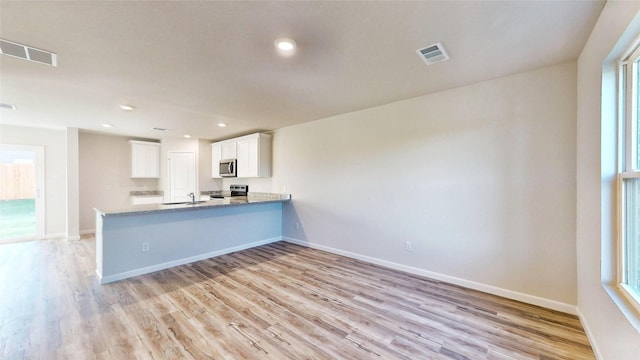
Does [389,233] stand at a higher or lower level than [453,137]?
lower

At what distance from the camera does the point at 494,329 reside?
7.14 feet

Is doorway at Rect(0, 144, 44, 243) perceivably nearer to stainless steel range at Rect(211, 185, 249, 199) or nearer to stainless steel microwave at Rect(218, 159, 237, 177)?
stainless steel range at Rect(211, 185, 249, 199)

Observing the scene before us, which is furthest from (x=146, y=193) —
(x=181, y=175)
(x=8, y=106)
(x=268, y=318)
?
(x=268, y=318)

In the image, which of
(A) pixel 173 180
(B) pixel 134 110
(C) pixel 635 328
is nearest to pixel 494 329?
(C) pixel 635 328

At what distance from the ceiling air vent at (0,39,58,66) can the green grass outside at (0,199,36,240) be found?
4.82 m

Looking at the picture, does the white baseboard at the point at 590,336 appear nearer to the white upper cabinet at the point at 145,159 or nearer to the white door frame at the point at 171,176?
the white door frame at the point at 171,176

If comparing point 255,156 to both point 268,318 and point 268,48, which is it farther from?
point 268,318

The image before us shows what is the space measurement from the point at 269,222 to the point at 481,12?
177 inches

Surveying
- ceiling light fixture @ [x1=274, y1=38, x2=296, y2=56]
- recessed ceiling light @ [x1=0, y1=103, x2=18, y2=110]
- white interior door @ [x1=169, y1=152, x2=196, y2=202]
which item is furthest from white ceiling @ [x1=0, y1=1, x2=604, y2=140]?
white interior door @ [x1=169, y1=152, x2=196, y2=202]

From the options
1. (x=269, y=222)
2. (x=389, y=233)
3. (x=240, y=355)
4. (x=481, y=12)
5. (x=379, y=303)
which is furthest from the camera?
(x=269, y=222)

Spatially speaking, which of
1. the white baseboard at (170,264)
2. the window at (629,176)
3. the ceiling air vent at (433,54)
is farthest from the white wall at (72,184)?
the window at (629,176)

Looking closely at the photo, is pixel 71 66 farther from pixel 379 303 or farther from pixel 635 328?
pixel 635 328

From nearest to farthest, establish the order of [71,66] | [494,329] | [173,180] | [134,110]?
[494,329], [71,66], [134,110], [173,180]

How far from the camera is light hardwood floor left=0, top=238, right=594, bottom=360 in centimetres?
192
